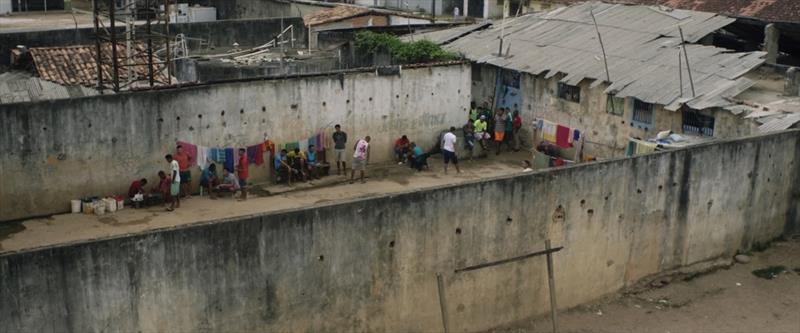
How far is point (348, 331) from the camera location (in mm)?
12117

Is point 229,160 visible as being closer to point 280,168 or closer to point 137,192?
point 280,168

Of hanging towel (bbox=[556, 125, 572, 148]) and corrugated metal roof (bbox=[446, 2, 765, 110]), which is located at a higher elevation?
corrugated metal roof (bbox=[446, 2, 765, 110])

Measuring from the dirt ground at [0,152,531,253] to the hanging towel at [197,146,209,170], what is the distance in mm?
718

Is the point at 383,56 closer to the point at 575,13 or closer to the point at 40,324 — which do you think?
the point at 575,13

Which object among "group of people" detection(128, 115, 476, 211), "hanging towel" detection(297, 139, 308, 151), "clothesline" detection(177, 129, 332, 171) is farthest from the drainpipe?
"hanging towel" detection(297, 139, 308, 151)

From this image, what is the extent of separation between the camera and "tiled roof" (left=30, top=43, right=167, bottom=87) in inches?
866

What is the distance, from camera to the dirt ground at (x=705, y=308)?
13789 millimetres

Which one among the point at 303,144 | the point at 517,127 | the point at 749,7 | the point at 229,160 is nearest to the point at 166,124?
the point at 229,160

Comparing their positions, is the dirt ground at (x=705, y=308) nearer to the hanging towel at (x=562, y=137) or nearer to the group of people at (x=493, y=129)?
the hanging towel at (x=562, y=137)

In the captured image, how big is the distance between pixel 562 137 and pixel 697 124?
13.0 ft

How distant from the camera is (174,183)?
18297mm

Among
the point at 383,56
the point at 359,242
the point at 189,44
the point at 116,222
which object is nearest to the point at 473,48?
the point at 383,56

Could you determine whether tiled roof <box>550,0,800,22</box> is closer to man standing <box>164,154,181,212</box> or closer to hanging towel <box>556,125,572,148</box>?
hanging towel <box>556,125,572,148</box>

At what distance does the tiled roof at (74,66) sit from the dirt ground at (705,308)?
11.8m
